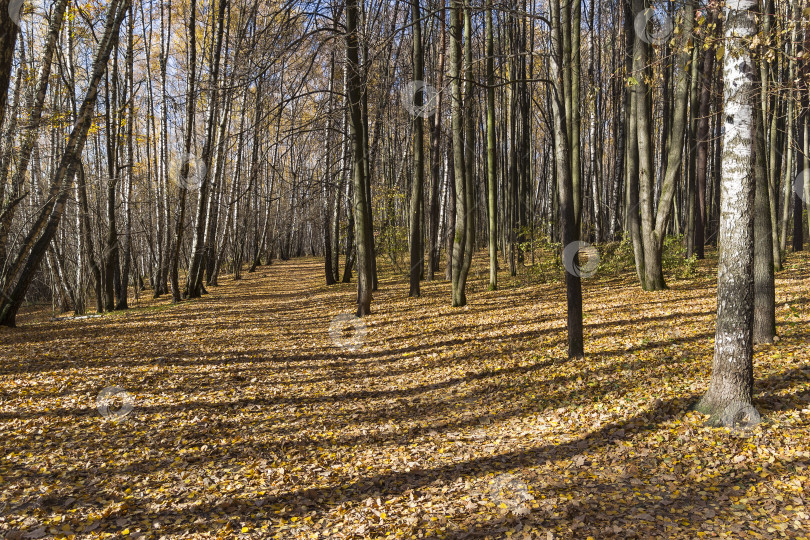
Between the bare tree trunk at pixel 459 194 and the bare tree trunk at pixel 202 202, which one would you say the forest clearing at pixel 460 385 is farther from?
the bare tree trunk at pixel 202 202

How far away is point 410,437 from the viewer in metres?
5.11

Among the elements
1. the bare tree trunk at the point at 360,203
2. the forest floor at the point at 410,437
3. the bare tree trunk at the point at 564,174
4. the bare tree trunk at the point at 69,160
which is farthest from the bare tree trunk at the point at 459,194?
the bare tree trunk at the point at 69,160

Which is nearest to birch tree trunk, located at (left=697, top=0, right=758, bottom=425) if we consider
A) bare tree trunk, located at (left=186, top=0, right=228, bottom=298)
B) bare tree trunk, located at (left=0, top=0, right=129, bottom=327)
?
bare tree trunk, located at (left=0, top=0, right=129, bottom=327)

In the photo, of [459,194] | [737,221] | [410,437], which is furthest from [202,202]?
[737,221]

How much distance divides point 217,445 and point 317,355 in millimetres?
3525

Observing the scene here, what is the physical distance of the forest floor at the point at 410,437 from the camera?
11.6ft

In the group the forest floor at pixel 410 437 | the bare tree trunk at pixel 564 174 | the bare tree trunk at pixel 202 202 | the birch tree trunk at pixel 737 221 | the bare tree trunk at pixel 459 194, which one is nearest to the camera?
the forest floor at pixel 410 437

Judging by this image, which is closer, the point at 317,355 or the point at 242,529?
the point at 242,529

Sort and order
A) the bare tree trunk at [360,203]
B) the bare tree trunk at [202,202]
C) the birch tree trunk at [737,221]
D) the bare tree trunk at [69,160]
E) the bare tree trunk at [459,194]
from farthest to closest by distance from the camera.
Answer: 1. the bare tree trunk at [202,202]
2. the bare tree trunk at [459,194]
3. the bare tree trunk at [360,203]
4. the bare tree trunk at [69,160]
5. the birch tree trunk at [737,221]

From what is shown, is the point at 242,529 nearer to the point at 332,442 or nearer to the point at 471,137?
the point at 332,442

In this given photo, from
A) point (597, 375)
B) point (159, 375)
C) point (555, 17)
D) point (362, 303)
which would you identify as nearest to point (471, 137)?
point (362, 303)

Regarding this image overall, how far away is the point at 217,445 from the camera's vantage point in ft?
15.9

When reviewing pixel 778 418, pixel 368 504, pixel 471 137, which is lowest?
pixel 368 504

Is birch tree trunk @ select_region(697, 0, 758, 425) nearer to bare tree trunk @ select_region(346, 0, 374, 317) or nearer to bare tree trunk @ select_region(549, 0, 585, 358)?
bare tree trunk @ select_region(549, 0, 585, 358)
